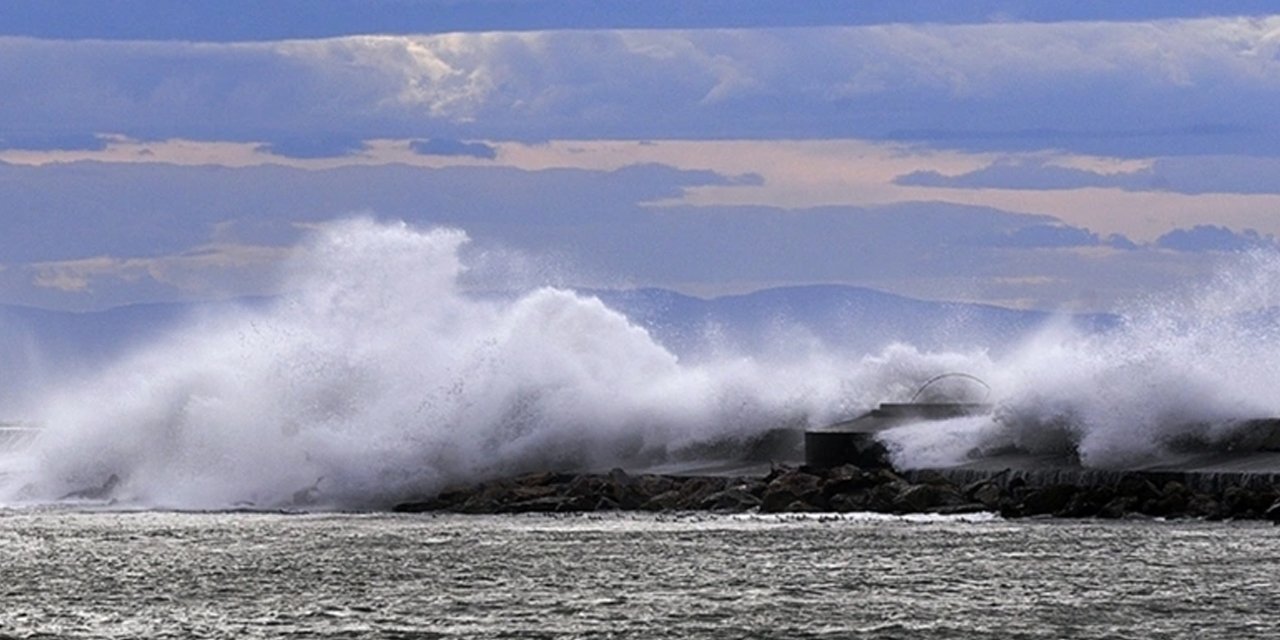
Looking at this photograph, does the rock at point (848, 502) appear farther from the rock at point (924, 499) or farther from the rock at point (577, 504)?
the rock at point (577, 504)

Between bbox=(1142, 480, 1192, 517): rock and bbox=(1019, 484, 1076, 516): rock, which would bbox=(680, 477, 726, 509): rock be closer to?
bbox=(1019, 484, 1076, 516): rock

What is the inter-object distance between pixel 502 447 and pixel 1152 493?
11.8 m

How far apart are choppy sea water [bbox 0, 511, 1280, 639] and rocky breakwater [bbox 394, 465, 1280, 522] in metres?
0.91

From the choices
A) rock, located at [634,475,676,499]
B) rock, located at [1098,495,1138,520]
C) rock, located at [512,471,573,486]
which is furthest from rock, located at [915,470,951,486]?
rock, located at [512,471,573,486]

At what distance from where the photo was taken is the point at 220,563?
2428cm

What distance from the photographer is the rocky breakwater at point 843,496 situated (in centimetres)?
2797

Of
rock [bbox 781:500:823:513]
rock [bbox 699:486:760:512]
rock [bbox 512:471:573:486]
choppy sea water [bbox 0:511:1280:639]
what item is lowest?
choppy sea water [bbox 0:511:1280:639]

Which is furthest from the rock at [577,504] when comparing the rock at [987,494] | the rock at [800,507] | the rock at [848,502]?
the rock at [987,494]

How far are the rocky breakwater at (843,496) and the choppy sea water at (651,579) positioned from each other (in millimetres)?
913

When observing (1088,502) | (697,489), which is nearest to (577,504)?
(697,489)

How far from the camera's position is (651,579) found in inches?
855

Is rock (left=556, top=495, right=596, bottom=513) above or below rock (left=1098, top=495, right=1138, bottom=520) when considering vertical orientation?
above

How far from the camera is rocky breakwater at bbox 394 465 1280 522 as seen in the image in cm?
2797

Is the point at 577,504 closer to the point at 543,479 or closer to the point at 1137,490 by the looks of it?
the point at 543,479
